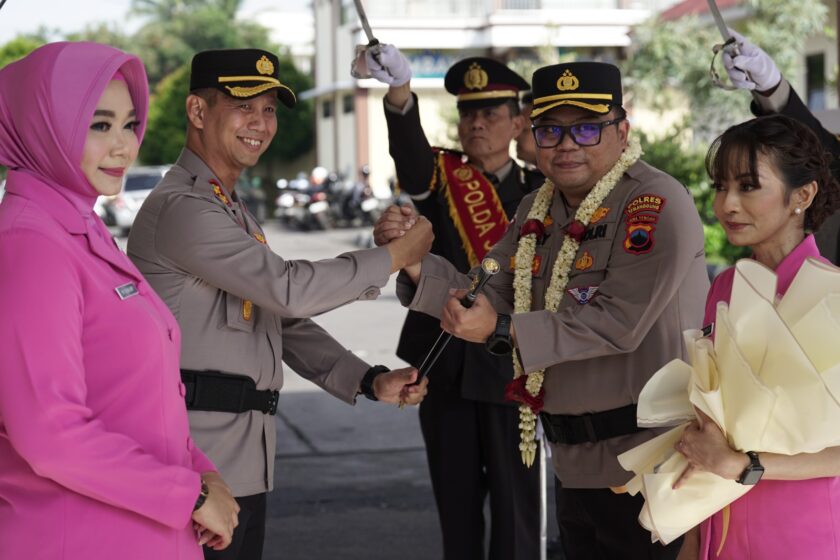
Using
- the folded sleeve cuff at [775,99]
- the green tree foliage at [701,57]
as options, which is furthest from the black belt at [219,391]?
the green tree foliage at [701,57]

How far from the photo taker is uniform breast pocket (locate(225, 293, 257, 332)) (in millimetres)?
3250

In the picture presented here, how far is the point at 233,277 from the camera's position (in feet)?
10.3

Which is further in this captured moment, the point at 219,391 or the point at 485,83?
the point at 485,83

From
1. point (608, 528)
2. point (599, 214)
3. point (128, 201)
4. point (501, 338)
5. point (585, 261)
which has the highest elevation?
point (599, 214)

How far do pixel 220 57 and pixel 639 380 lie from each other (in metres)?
1.51

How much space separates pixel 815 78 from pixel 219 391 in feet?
73.9

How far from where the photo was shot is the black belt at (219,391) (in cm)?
318

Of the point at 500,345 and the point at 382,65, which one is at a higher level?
the point at 382,65

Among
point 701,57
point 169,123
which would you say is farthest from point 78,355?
point 169,123

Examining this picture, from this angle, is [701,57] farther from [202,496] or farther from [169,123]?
[169,123]

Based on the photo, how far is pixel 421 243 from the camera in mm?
3650

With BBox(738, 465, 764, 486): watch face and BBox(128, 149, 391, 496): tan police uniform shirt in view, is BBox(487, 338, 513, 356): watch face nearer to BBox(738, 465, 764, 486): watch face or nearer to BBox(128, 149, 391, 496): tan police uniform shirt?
BBox(128, 149, 391, 496): tan police uniform shirt

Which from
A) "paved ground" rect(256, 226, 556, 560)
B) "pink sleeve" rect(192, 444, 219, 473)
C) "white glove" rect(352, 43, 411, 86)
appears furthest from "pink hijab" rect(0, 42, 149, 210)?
"paved ground" rect(256, 226, 556, 560)

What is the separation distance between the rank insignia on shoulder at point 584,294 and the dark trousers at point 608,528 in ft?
1.79
